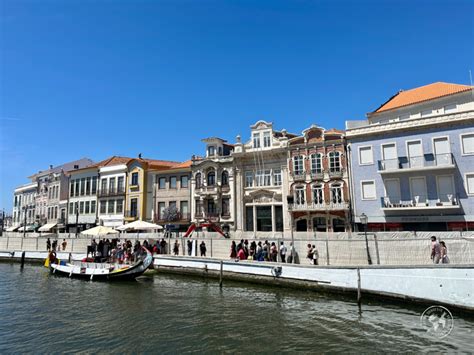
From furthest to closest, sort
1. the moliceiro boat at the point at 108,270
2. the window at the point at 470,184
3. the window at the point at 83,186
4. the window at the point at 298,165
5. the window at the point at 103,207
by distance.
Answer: the window at the point at 83,186, the window at the point at 103,207, the window at the point at 298,165, the window at the point at 470,184, the moliceiro boat at the point at 108,270

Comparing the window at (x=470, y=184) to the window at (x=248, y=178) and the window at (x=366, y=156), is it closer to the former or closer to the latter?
the window at (x=366, y=156)

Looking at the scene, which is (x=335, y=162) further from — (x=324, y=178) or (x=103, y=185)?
(x=103, y=185)

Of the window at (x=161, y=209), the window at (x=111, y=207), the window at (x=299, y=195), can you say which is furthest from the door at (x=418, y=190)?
the window at (x=111, y=207)

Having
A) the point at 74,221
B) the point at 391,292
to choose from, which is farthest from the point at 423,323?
the point at 74,221

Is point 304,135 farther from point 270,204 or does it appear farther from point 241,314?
point 241,314

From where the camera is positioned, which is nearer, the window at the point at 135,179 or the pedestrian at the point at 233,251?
the pedestrian at the point at 233,251

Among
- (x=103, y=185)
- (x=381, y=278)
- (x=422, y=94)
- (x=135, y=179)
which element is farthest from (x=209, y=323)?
(x=103, y=185)

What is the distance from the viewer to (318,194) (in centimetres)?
3409

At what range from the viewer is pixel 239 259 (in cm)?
2211

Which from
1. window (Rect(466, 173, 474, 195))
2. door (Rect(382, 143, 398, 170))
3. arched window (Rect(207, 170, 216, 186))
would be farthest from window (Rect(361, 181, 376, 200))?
arched window (Rect(207, 170, 216, 186))

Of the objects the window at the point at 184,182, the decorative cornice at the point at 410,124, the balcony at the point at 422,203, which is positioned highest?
the decorative cornice at the point at 410,124

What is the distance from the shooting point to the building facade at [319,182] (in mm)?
32656

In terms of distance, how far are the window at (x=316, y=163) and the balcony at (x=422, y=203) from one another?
22.8ft

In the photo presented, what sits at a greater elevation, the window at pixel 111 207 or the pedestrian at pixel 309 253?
the window at pixel 111 207
